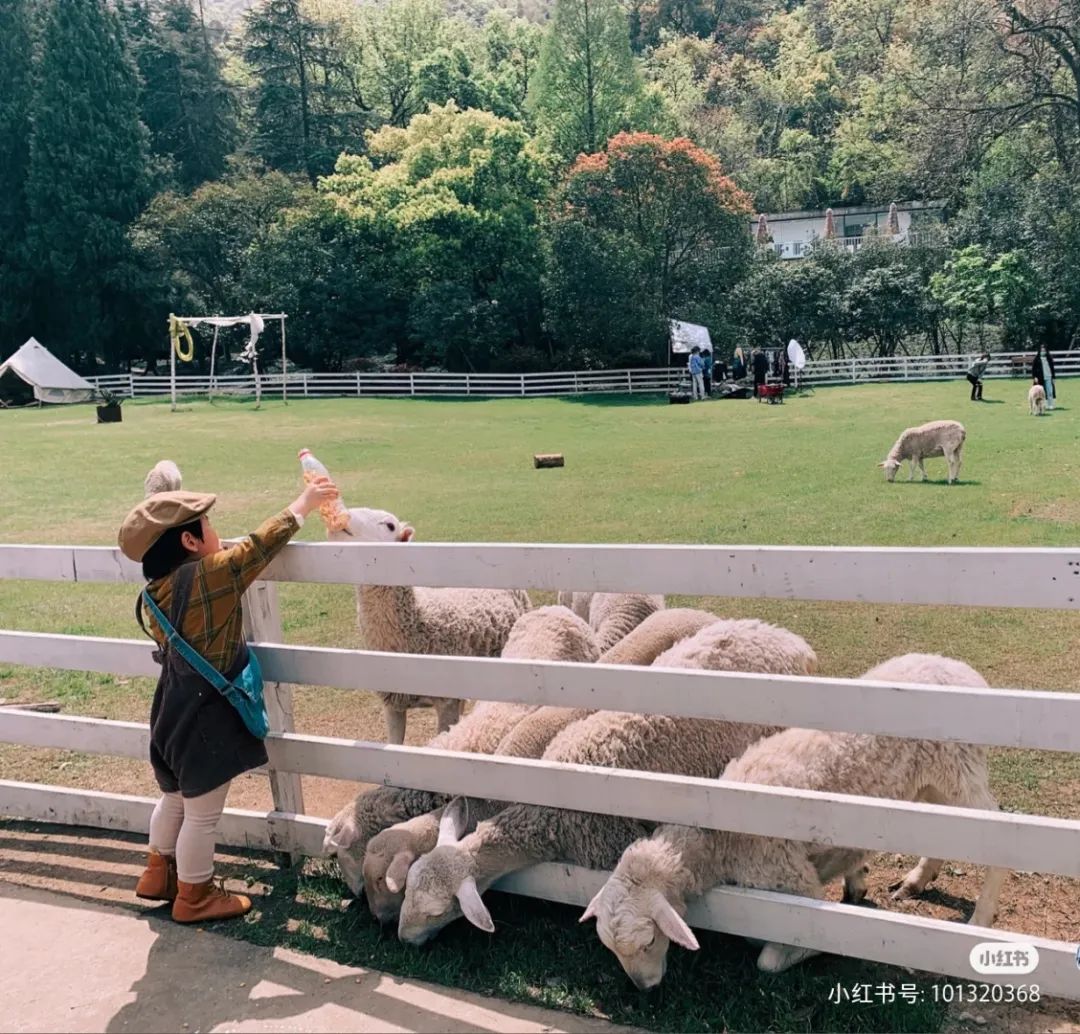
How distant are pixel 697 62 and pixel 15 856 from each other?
11804cm

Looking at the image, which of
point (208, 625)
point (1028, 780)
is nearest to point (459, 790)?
point (208, 625)

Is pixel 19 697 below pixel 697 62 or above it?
below

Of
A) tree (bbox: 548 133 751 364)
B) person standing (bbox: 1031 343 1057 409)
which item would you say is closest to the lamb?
person standing (bbox: 1031 343 1057 409)

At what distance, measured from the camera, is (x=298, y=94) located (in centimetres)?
6706

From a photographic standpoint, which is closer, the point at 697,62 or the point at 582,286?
the point at 582,286

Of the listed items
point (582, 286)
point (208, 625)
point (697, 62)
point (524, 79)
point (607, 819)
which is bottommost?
point (607, 819)

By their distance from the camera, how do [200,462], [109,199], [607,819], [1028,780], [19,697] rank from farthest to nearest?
[109,199] → [200,462] → [19,697] → [1028,780] → [607,819]

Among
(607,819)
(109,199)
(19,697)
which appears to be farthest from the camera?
(109,199)

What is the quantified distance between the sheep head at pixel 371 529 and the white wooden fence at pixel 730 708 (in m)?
0.99

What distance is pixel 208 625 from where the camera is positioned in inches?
145

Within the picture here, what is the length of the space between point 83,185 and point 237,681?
5608cm

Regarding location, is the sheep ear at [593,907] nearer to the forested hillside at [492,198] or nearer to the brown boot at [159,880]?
the brown boot at [159,880]

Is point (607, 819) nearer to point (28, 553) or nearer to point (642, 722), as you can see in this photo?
point (642, 722)

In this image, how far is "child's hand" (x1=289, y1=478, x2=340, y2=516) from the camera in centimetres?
382
